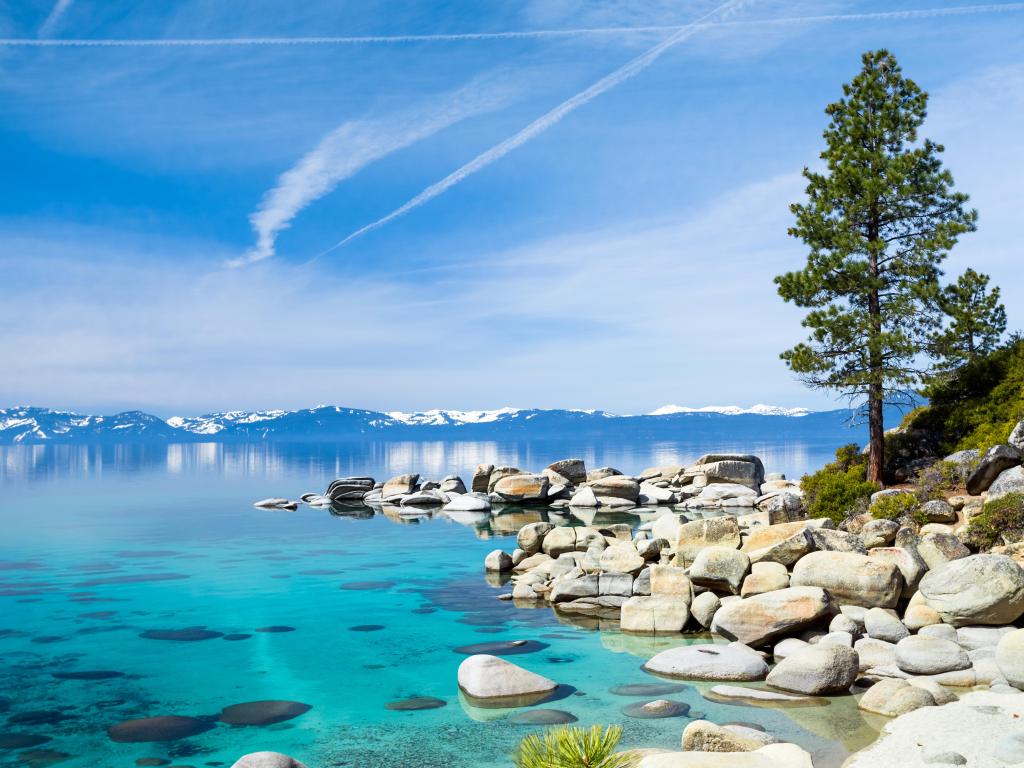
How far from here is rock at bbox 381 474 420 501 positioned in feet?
185

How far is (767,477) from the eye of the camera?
6006 centimetres

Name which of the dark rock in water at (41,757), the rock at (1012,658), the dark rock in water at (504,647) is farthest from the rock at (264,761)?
the rock at (1012,658)

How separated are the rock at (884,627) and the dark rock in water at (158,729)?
11.6 meters

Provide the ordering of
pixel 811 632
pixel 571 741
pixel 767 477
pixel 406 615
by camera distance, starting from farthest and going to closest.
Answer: pixel 767 477 < pixel 406 615 < pixel 811 632 < pixel 571 741

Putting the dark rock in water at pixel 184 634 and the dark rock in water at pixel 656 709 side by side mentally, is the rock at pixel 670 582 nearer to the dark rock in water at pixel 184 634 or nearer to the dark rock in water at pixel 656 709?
the dark rock in water at pixel 656 709

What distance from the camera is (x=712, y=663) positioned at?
47.6ft

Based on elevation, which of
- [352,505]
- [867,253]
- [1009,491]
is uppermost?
[867,253]

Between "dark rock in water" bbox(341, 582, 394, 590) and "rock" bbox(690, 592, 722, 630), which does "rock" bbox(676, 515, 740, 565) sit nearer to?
"rock" bbox(690, 592, 722, 630)

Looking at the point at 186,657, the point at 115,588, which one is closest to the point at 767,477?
the point at 115,588

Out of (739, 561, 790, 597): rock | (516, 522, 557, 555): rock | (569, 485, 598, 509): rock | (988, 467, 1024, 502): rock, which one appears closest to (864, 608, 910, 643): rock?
(739, 561, 790, 597): rock

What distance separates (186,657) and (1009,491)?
2024 centimetres

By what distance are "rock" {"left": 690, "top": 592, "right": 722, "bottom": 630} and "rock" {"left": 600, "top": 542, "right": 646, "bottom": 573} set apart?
3.74 meters

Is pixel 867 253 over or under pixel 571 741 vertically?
over

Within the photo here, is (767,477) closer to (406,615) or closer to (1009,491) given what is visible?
(1009,491)
